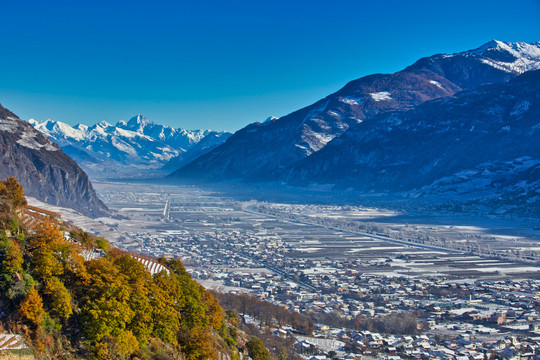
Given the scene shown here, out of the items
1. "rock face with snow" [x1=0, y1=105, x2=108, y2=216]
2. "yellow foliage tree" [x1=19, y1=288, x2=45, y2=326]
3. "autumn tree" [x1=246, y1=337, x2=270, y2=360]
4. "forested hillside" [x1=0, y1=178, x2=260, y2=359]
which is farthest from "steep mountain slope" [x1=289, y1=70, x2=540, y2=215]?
"yellow foliage tree" [x1=19, y1=288, x2=45, y2=326]

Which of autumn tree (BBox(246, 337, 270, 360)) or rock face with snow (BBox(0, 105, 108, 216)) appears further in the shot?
rock face with snow (BBox(0, 105, 108, 216))

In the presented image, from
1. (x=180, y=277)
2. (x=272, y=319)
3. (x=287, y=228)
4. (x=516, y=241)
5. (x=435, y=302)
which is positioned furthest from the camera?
(x=287, y=228)

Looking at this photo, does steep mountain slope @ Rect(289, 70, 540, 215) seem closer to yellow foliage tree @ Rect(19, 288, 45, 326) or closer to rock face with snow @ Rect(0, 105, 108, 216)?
rock face with snow @ Rect(0, 105, 108, 216)

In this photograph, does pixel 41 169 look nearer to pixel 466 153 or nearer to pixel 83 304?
pixel 83 304

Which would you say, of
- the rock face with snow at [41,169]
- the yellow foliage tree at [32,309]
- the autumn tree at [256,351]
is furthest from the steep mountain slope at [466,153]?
the yellow foliage tree at [32,309]

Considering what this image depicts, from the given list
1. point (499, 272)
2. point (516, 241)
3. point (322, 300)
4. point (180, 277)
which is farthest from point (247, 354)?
point (516, 241)

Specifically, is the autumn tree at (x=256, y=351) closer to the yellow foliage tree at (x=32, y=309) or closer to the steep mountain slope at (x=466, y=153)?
the yellow foliage tree at (x=32, y=309)

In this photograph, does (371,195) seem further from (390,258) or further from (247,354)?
(247,354)

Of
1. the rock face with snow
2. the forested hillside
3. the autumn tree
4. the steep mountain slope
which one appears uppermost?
the steep mountain slope
